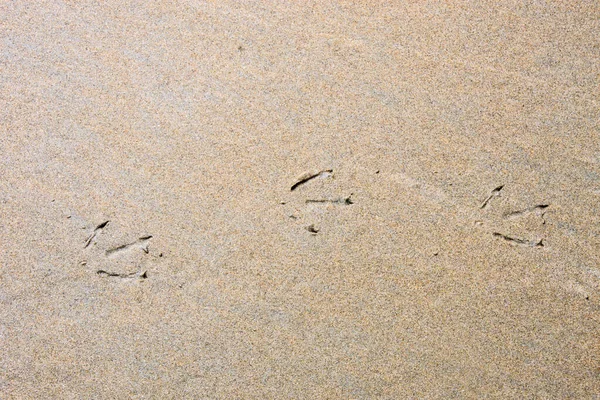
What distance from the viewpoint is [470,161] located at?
202 centimetres

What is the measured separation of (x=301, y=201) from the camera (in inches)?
79.7

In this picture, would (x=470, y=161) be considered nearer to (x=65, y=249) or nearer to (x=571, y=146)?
(x=571, y=146)

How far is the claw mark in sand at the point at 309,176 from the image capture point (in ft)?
6.68

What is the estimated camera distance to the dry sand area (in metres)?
1.90

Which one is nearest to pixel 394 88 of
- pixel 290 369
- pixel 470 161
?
pixel 470 161

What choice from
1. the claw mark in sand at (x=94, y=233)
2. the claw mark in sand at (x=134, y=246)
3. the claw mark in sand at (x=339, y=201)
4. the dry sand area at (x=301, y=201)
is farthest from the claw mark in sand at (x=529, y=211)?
the claw mark in sand at (x=94, y=233)

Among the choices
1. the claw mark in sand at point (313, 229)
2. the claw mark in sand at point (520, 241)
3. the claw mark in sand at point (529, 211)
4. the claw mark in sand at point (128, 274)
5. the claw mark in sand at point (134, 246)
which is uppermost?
the claw mark in sand at point (529, 211)

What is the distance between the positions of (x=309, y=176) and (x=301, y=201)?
0.25ft

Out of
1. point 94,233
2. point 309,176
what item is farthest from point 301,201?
point 94,233

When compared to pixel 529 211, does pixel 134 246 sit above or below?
below

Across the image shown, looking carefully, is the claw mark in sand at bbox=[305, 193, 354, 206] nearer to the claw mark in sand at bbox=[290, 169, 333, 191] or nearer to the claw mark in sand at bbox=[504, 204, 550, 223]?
the claw mark in sand at bbox=[290, 169, 333, 191]

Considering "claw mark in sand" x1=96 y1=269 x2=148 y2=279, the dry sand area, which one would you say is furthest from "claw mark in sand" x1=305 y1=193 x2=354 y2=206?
"claw mark in sand" x1=96 y1=269 x2=148 y2=279

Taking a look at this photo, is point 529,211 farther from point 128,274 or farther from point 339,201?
point 128,274

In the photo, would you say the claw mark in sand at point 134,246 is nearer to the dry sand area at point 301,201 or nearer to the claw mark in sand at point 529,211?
the dry sand area at point 301,201
